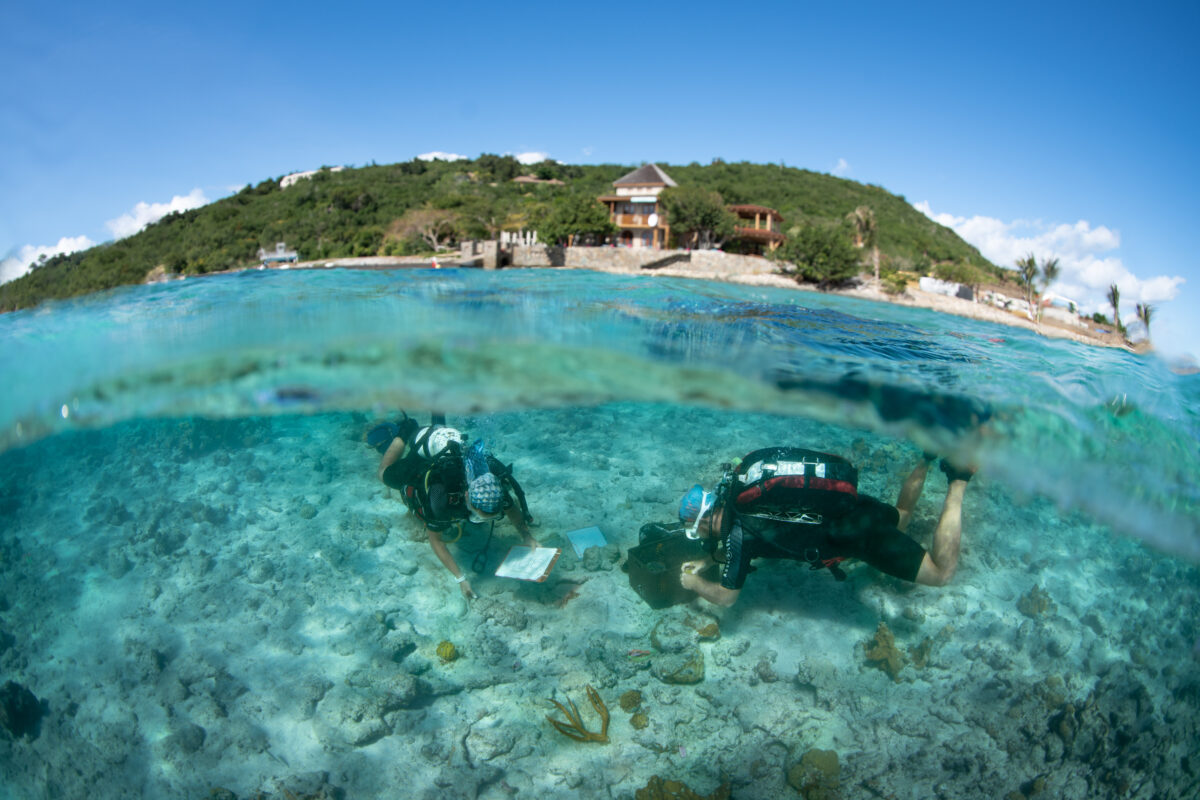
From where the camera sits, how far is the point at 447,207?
227 ft

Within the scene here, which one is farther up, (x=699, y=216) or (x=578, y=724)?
(x=699, y=216)

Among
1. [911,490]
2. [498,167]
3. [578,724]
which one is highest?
[498,167]

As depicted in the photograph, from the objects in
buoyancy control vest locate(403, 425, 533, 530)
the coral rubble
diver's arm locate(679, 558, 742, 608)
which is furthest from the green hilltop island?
the coral rubble

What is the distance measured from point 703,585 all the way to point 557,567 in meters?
2.28

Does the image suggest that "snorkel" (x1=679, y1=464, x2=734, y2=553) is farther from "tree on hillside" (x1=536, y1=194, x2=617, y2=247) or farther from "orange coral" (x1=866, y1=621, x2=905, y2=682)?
"tree on hillside" (x1=536, y1=194, x2=617, y2=247)

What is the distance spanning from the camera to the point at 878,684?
6.32m

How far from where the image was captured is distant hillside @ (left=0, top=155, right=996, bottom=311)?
159 feet

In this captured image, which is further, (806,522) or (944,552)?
(944,552)

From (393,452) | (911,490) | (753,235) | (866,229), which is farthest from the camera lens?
(753,235)

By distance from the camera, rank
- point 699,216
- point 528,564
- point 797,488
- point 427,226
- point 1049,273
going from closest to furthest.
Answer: point 797,488, point 528,564, point 1049,273, point 699,216, point 427,226

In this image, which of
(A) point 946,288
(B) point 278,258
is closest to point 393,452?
(B) point 278,258

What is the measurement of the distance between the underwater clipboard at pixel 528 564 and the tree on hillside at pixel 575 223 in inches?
1503

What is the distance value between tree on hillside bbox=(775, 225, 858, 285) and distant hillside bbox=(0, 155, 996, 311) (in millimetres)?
22359

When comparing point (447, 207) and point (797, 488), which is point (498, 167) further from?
point (797, 488)
